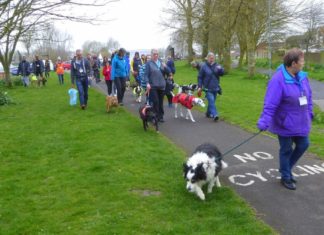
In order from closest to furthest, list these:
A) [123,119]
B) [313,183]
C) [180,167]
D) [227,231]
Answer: [227,231]
[313,183]
[180,167]
[123,119]

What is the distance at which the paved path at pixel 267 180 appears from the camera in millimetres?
5152

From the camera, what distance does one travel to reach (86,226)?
508 centimetres

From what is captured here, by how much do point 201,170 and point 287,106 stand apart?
5.33ft

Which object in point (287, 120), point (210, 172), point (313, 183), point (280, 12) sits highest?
point (280, 12)

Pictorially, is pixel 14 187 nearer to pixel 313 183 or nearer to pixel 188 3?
pixel 313 183

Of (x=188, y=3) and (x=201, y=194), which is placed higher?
(x=188, y=3)

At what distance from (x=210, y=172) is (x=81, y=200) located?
1984 mm

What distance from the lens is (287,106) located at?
593 cm

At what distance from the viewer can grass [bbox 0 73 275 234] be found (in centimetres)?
509

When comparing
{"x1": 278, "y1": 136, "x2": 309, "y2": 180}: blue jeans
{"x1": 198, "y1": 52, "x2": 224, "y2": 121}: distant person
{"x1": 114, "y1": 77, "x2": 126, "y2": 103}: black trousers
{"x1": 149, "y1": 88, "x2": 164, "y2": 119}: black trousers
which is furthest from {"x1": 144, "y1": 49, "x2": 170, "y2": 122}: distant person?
{"x1": 278, "y1": 136, "x2": 309, "y2": 180}: blue jeans

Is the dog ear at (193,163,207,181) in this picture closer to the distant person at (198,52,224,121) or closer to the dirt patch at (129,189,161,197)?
the dirt patch at (129,189,161,197)

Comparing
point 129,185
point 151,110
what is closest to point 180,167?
point 129,185

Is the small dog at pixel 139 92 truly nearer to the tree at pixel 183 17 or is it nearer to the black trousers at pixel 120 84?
the black trousers at pixel 120 84

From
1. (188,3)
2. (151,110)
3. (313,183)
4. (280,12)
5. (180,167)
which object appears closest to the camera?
(313,183)
